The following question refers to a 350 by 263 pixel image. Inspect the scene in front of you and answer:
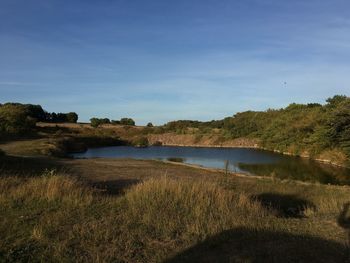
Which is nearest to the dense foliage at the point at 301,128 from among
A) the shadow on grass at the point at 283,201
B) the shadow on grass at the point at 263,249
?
the shadow on grass at the point at 283,201

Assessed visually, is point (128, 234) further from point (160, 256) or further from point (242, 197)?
point (242, 197)

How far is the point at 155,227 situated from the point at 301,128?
60892 mm

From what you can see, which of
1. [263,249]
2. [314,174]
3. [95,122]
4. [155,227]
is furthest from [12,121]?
[263,249]

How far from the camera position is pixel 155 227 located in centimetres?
925

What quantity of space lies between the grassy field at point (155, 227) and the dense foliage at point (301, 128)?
133 feet

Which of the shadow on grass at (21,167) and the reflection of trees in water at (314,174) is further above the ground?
the shadow on grass at (21,167)

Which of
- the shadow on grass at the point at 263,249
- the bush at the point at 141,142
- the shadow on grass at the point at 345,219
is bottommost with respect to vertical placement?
the shadow on grass at the point at 263,249

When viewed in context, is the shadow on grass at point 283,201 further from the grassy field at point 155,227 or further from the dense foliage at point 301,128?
→ the dense foliage at point 301,128

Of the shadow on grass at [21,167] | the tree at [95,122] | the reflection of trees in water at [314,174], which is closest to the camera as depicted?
the shadow on grass at [21,167]

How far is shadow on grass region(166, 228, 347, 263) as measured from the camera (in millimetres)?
7176

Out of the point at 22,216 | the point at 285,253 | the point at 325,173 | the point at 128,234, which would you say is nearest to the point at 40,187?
the point at 22,216

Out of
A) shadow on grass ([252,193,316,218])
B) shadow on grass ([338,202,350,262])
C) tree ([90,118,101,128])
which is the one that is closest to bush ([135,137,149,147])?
tree ([90,118,101,128])

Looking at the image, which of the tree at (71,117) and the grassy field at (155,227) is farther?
the tree at (71,117)

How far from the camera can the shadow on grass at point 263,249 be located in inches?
283
